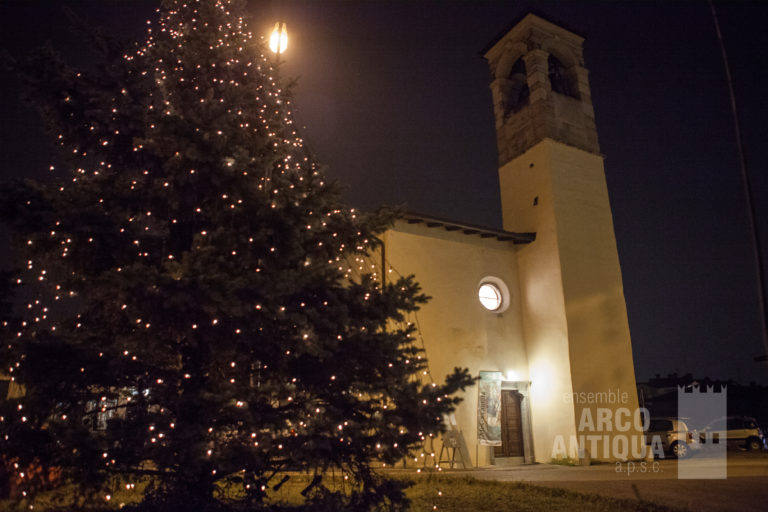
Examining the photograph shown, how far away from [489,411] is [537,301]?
332 cm

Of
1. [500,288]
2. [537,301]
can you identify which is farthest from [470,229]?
[537,301]

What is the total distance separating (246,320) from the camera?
432 cm

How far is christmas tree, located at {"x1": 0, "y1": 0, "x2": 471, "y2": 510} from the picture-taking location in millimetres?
3924

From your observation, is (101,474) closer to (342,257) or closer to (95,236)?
(95,236)

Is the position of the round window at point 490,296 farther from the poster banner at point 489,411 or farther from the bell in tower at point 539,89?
the bell in tower at point 539,89

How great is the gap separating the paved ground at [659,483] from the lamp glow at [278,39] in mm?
7569

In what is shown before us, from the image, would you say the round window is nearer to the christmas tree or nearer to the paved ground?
the paved ground

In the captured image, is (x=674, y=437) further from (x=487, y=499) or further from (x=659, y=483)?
(x=487, y=499)

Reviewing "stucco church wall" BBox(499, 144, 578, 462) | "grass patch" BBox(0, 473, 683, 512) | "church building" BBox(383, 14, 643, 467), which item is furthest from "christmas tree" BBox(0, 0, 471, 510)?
"stucco church wall" BBox(499, 144, 578, 462)

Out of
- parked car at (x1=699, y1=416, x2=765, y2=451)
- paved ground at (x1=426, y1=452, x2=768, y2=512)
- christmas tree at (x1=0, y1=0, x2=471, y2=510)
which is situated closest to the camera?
christmas tree at (x1=0, y1=0, x2=471, y2=510)

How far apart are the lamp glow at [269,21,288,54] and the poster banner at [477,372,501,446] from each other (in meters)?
8.65

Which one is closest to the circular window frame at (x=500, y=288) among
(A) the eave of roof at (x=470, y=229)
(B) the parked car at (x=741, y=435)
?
(A) the eave of roof at (x=470, y=229)

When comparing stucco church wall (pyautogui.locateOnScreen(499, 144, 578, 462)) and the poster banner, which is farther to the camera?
stucco church wall (pyautogui.locateOnScreen(499, 144, 578, 462))

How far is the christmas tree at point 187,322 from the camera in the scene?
12.9 feet
